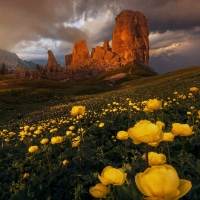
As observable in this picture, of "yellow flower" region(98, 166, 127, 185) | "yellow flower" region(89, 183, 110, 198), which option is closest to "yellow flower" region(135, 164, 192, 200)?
"yellow flower" region(98, 166, 127, 185)

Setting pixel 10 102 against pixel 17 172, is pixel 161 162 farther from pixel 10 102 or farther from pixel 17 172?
pixel 10 102

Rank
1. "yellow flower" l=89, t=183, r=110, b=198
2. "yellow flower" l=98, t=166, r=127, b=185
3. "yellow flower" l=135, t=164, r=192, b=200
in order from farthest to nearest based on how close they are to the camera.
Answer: "yellow flower" l=89, t=183, r=110, b=198
"yellow flower" l=98, t=166, r=127, b=185
"yellow flower" l=135, t=164, r=192, b=200

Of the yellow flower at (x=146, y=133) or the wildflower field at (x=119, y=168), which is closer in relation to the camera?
the wildflower field at (x=119, y=168)

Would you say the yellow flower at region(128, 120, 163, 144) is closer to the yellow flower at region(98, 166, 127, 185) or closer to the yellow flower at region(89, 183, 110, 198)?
the yellow flower at region(98, 166, 127, 185)

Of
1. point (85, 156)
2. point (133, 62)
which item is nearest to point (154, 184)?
point (85, 156)

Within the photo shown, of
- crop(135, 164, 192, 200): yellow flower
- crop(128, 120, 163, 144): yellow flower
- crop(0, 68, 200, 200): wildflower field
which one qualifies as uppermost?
crop(128, 120, 163, 144): yellow flower

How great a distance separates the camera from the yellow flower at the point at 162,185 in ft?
4.16

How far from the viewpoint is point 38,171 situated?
5000mm

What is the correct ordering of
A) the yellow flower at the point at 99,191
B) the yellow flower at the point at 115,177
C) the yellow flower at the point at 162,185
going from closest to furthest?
the yellow flower at the point at 162,185 → the yellow flower at the point at 115,177 → the yellow flower at the point at 99,191

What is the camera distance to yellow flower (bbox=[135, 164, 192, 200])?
4.16 ft

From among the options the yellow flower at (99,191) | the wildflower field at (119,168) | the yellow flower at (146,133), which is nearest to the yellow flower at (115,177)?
the wildflower field at (119,168)

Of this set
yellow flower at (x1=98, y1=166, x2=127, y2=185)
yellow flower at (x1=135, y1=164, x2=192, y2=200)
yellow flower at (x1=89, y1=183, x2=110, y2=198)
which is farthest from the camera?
yellow flower at (x1=89, y1=183, x2=110, y2=198)

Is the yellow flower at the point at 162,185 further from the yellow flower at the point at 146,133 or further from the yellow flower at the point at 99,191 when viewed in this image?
the yellow flower at the point at 99,191

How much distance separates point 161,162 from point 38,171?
152 inches
